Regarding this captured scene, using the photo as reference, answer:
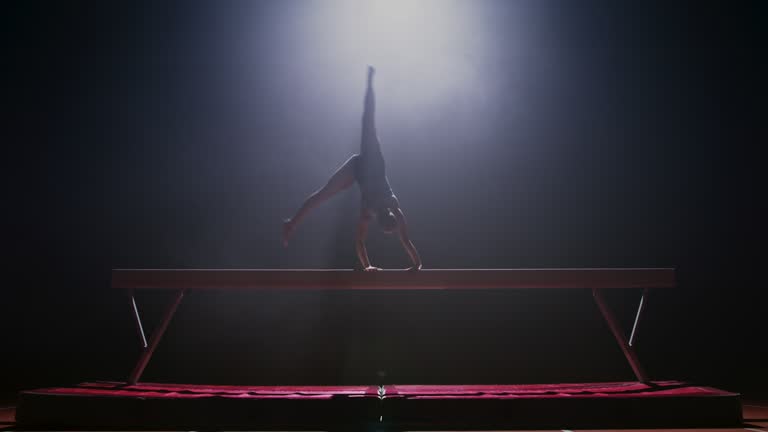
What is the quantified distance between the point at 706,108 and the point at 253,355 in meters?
4.27

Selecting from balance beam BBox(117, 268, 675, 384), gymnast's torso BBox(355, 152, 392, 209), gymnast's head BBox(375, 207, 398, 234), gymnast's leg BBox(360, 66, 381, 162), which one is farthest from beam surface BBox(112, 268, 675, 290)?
gymnast's leg BBox(360, 66, 381, 162)

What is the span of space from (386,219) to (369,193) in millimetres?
183

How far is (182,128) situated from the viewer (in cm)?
414

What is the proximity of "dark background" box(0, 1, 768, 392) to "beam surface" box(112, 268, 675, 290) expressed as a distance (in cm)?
133

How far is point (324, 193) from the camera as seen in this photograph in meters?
2.87

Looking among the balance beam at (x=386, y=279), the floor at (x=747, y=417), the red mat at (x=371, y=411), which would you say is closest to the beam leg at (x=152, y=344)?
the balance beam at (x=386, y=279)

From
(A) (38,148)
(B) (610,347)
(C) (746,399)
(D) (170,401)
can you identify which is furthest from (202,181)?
(C) (746,399)

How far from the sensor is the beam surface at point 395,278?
2.67 meters

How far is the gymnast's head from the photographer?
2.79m

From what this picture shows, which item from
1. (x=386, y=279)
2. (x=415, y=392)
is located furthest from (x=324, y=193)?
(x=415, y=392)

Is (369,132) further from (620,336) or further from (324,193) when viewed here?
(620,336)

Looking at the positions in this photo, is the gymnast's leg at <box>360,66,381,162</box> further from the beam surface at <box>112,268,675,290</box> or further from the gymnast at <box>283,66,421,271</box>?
the beam surface at <box>112,268,675,290</box>

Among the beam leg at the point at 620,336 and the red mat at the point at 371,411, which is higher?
the beam leg at the point at 620,336

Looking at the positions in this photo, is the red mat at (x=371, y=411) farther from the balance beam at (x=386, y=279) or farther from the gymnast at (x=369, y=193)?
the gymnast at (x=369, y=193)
